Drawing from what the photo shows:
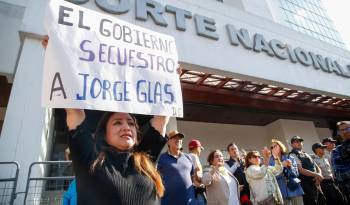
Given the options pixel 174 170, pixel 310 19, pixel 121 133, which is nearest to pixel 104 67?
pixel 121 133

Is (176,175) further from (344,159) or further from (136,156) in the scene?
(344,159)

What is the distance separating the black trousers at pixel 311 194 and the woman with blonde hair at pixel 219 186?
2.01 meters

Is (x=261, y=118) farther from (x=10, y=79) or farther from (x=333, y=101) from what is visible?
(x=10, y=79)

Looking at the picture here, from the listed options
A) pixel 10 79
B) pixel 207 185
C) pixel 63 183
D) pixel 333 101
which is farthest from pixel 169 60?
pixel 333 101

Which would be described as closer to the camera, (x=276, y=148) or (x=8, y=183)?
(x=8, y=183)

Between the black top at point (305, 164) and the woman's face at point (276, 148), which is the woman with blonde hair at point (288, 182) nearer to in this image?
the woman's face at point (276, 148)

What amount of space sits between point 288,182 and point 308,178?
28.9 inches

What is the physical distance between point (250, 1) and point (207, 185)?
13616mm

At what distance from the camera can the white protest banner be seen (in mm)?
1878

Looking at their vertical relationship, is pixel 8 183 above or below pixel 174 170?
above

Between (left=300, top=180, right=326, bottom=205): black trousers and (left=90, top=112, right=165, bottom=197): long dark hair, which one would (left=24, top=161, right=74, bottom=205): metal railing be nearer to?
(left=90, top=112, right=165, bottom=197): long dark hair

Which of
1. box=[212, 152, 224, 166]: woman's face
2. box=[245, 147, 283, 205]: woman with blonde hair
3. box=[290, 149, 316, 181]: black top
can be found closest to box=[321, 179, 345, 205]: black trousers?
box=[290, 149, 316, 181]: black top

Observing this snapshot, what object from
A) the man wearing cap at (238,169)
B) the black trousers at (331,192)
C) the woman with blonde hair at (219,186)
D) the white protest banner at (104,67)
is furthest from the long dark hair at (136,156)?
the black trousers at (331,192)

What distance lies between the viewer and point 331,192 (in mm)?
5773
